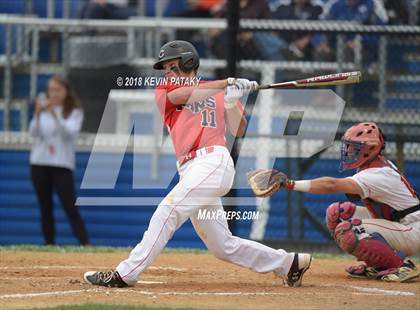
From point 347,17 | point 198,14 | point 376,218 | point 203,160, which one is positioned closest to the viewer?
point 203,160

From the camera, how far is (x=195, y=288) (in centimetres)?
734

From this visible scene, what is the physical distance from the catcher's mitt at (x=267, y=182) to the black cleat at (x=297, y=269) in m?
0.54

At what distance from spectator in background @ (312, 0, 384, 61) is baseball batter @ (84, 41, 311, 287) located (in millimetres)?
5018

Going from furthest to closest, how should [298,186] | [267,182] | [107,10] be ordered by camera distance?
1. [107,10]
2. [298,186]
3. [267,182]

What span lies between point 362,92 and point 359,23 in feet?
4.24

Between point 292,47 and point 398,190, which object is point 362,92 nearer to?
point 292,47

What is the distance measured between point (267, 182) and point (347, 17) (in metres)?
6.10

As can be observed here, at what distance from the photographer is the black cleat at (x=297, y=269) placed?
293 inches

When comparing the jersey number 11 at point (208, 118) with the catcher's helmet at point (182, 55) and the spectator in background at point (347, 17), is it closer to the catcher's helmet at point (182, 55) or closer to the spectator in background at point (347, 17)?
the catcher's helmet at point (182, 55)

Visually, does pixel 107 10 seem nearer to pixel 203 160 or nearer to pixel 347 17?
pixel 347 17

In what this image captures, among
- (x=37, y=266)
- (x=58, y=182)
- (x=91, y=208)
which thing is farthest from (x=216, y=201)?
(x=91, y=208)

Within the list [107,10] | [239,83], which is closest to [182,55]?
[239,83]

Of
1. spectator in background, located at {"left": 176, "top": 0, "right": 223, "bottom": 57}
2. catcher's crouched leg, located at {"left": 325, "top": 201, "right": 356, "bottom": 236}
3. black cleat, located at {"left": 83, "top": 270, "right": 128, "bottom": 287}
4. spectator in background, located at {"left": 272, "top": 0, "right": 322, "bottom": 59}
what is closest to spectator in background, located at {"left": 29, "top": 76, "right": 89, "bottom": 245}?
spectator in background, located at {"left": 176, "top": 0, "right": 223, "bottom": 57}

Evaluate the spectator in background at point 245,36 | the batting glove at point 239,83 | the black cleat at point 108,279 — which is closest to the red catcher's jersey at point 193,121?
the batting glove at point 239,83
